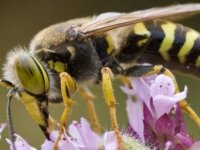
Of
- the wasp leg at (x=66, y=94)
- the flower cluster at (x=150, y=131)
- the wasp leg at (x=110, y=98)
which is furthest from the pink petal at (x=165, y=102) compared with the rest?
the wasp leg at (x=66, y=94)

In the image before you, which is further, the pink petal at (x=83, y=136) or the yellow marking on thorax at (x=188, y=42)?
the yellow marking on thorax at (x=188, y=42)

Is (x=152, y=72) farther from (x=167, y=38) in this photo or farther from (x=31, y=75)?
(x=31, y=75)

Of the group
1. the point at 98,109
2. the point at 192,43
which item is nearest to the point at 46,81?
the point at 192,43

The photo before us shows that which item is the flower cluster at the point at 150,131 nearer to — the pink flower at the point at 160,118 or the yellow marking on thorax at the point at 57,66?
the pink flower at the point at 160,118

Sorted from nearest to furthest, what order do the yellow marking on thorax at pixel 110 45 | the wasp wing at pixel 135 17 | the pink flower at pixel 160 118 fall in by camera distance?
the pink flower at pixel 160 118 < the wasp wing at pixel 135 17 < the yellow marking on thorax at pixel 110 45

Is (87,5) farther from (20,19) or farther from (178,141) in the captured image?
(178,141)

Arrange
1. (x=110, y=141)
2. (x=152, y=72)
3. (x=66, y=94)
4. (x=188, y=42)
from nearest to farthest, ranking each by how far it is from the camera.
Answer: (x=110, y=141) → (x=66, y=94) → (x=152, y=72) → (x=188, y=42)

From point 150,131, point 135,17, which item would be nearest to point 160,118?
point 150,131
